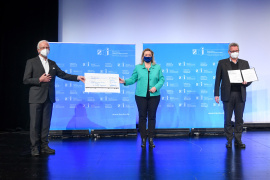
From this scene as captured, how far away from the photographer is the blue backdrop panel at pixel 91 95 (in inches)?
207

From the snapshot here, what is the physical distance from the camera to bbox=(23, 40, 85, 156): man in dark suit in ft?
11.7

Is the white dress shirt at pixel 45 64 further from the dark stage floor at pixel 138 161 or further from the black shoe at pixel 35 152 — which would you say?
the dark stage floor at pixel 138 161

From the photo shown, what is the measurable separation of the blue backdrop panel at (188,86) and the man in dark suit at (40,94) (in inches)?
90.9

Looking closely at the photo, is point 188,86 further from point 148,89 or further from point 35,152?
point 35,152

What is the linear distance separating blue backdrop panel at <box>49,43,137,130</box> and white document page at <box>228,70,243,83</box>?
6.67 feet

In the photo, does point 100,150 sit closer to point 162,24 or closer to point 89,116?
point 89,116

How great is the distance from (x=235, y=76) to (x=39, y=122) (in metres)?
2.84

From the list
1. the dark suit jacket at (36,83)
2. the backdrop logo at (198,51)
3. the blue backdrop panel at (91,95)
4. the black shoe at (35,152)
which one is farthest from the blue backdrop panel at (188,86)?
the black shoe at (35,152)

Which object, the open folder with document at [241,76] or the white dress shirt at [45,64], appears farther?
the open folder with document at [241,76]

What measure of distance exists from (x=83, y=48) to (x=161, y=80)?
198cm

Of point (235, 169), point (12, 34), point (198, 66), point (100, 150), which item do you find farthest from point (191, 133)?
point (12, 34)

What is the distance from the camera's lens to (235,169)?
281 centimetres

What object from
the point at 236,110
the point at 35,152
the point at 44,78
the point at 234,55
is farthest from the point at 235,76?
the point at 35,152

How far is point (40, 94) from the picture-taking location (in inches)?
141
